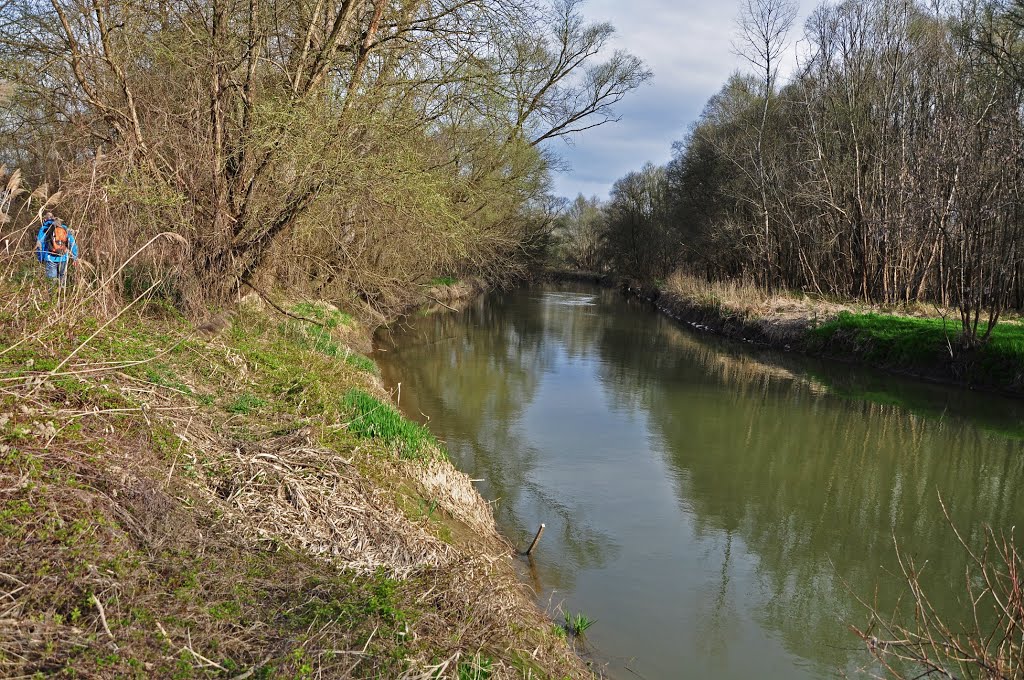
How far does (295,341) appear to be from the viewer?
10312 millimetres

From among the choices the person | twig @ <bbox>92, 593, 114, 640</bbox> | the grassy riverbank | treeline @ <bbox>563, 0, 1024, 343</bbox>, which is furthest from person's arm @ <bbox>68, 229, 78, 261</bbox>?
treeline @ <bbox>563, 0, 1024, 343</bbox>

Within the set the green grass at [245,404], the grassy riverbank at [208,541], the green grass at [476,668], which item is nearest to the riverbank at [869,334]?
the grassy riverbank at [208,541]

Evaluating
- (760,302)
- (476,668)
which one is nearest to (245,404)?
(476,668)

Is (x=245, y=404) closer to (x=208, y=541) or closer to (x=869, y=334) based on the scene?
(x=208, y=541)

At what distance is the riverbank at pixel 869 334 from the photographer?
1520 centimetres

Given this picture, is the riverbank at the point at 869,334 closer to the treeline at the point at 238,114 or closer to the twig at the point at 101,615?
the treeline at the point at 238,114

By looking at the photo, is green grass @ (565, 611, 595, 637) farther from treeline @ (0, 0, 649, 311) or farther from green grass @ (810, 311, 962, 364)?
green grass @ (810, 311, 962, 364)

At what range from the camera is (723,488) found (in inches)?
359

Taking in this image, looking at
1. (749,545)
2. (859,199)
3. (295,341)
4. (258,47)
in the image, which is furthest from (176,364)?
(859,199)

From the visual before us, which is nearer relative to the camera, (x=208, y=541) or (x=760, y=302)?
(x=208, y=541)

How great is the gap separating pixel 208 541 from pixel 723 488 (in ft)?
22.7

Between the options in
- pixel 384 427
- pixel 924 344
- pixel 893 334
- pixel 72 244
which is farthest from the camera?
pixel 893 334

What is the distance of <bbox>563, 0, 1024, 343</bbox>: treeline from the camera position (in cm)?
1524

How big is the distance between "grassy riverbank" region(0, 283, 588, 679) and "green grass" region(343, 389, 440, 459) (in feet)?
0.87
